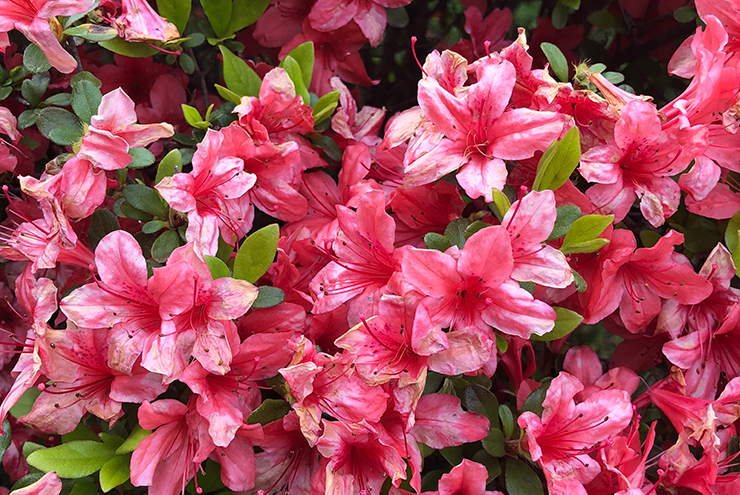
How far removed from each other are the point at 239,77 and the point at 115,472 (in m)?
0.83

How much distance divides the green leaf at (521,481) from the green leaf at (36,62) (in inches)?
45.5

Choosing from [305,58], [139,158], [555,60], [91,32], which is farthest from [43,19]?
[555,60]

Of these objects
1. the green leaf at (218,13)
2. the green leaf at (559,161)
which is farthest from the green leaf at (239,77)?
the green leaf at (559,161)

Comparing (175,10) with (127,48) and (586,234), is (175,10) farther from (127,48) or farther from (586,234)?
(586,234)

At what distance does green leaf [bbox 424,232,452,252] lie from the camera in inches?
42.8

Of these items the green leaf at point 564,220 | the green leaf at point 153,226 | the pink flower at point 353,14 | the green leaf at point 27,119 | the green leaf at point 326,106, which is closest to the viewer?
the green leaf at point 564,220

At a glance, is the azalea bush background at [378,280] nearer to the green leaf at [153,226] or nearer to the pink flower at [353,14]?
the green leaf at [153,226]

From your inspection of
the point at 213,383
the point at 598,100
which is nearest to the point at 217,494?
the point at 213,383

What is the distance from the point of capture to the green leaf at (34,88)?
51.1 inches

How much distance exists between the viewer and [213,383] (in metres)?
1.11

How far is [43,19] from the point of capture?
1.13m

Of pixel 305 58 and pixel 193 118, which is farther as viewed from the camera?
pixel 305 58

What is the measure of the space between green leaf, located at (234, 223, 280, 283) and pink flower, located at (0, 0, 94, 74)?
0.48 m

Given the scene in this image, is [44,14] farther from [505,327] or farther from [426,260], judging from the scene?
[505,327]
